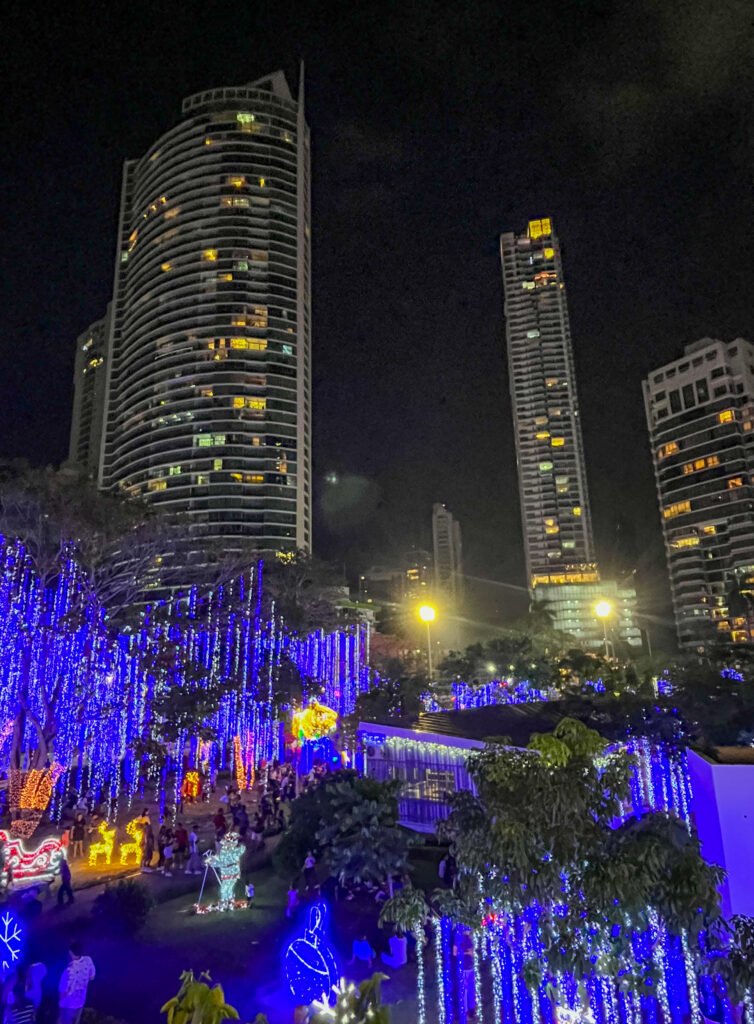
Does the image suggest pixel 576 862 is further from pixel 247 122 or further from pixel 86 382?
pixel 86 382

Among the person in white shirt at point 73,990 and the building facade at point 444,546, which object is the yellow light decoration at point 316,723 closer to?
the person in white shirt at point 73,990

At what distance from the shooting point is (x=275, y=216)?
265ft

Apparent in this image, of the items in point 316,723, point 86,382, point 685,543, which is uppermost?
point 86,382

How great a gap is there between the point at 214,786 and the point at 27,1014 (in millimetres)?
20007

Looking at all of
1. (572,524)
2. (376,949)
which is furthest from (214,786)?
(572,524)

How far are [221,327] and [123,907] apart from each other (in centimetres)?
7217

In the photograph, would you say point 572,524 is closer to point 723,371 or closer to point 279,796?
point 723,371

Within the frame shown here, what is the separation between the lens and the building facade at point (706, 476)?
7919 cm

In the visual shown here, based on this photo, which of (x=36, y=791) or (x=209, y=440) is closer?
(x=36, y=791)

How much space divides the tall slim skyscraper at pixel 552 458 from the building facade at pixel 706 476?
2032 centimetres

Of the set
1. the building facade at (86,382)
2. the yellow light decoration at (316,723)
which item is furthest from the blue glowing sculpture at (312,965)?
the building facade at (86,382)

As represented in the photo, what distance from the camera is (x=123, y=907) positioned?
11.0m

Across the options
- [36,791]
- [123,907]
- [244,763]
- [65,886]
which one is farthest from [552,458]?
[123,907]

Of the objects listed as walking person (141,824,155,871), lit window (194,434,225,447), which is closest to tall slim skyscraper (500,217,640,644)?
lit window (194,434,225,447)
